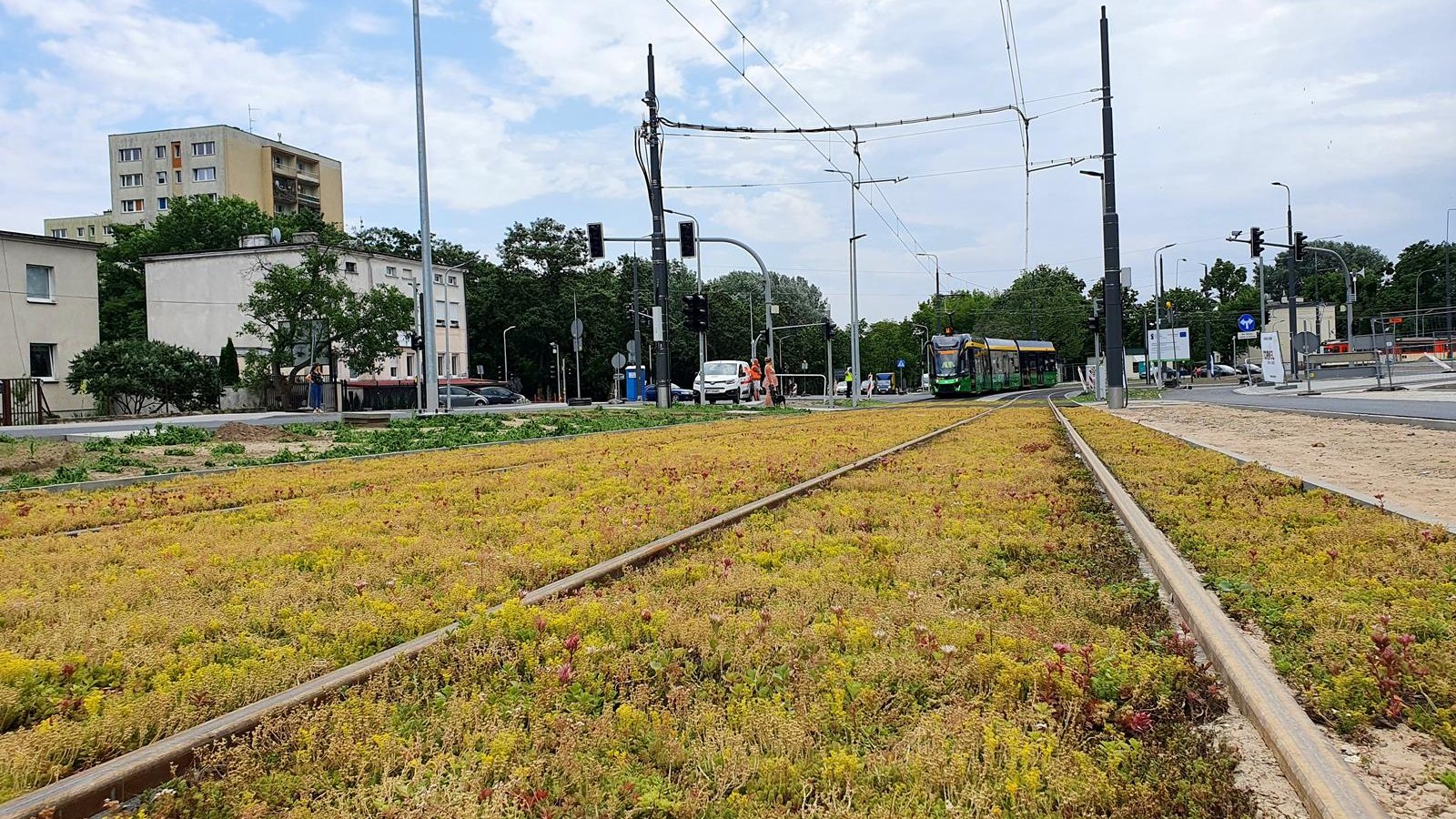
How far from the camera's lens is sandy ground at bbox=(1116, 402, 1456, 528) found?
692cm

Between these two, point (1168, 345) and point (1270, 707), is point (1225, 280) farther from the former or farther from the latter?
point (1270, 707)

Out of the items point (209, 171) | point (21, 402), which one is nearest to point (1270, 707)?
point (21, 402)

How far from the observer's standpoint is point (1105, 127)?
23.1m

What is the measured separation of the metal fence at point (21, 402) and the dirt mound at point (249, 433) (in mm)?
14156

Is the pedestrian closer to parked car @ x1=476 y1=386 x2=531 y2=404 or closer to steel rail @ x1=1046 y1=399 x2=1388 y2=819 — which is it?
parked car @ x1=476 y1=386 x2=531 y2=404

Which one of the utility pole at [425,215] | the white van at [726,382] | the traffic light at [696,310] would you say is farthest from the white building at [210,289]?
the utility pole at [425,215]

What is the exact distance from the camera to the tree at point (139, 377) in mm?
31469

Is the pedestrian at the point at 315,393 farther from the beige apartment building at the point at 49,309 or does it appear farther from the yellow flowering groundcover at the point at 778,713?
the yellow flowering groundcover at the point at 778,713

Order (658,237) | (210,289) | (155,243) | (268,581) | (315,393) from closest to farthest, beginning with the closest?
(268,581) → (658,237) → (315,393) → (210,289) → (155,243)

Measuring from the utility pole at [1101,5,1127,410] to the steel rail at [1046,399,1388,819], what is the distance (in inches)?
812

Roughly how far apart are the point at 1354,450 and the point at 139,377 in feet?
114

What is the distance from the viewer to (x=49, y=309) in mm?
34219

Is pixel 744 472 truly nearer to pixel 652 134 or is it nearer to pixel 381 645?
pixel 381 645

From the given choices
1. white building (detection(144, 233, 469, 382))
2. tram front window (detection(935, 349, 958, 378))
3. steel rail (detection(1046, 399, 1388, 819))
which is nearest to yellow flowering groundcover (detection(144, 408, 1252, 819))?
steel rail (detection(1046, 399, 1388, 819))
